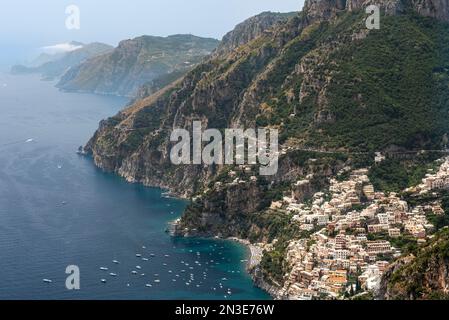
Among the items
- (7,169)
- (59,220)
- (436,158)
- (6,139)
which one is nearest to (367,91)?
(436,158)

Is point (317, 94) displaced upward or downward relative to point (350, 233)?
upward

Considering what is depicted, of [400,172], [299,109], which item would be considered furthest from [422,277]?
[299,109]

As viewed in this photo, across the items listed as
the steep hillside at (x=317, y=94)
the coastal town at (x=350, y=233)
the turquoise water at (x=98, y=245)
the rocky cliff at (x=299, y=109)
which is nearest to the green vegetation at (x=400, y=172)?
the coastal town at (x=350, y=233)

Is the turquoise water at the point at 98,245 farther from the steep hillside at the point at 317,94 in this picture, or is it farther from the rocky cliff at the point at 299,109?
the steep hillside at the point at 317,94

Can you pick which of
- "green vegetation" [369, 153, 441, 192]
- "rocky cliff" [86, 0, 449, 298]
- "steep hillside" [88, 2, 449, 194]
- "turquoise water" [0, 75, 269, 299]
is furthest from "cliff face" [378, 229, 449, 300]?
"steep hillside" [88, 2, 449, 194]

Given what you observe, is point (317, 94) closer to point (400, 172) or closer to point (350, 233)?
point (400, 172)

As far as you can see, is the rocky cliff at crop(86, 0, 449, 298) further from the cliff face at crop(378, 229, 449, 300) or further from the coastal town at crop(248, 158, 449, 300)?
the cliff face at crop(378, 229, 449, 300)
